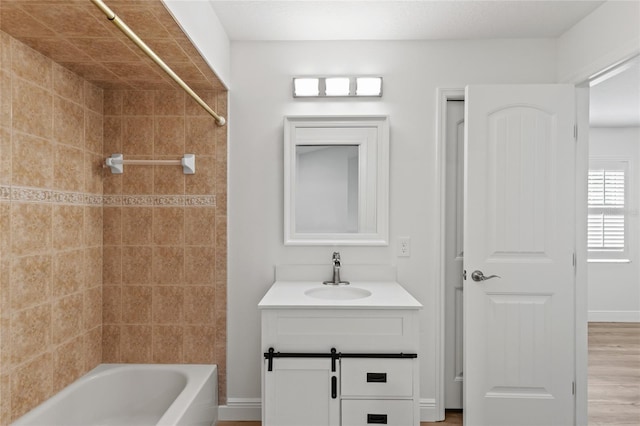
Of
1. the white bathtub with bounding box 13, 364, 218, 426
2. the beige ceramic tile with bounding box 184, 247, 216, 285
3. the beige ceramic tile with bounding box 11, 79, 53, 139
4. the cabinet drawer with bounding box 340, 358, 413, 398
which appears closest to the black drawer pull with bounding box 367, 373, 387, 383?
the cabinet drawer with bounding box 340, 358, 413, 398

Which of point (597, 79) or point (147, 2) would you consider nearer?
point (147, 2)

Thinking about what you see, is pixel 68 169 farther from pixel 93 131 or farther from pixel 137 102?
pixel 137 102

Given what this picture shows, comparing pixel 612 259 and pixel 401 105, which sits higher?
pixel 401 105

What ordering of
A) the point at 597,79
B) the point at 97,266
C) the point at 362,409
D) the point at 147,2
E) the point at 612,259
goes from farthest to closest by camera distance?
the point at 612,259 → the point at 97,266 → the point at 597,79 → the point at 362,409 → the point at 147,2

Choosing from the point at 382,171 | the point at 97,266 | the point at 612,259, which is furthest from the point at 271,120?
the point at 612,259

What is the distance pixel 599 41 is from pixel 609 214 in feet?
12.0

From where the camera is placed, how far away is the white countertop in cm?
200

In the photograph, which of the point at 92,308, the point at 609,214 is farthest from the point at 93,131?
the point at 609,214

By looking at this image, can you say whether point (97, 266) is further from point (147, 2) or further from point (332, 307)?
point (147, 2)

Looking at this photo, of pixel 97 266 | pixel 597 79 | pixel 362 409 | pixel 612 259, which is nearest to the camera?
pixel 362 409

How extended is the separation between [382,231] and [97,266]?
5.62ft

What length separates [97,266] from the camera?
2.47 m

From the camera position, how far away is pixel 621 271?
5.01m

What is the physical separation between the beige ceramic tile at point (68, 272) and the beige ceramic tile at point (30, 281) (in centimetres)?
5
